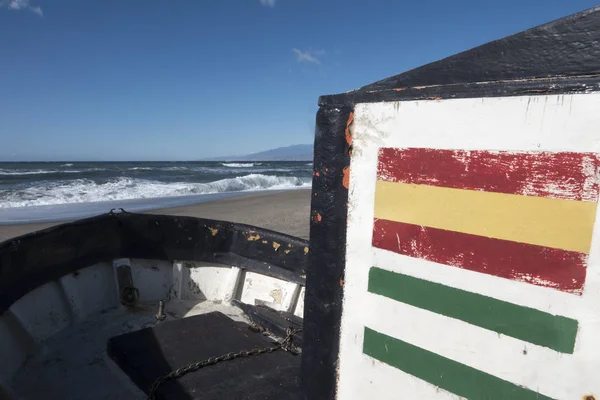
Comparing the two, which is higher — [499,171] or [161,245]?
[499,171]

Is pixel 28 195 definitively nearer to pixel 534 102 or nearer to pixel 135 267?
pixel 135 267

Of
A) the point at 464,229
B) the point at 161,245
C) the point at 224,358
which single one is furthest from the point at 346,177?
the point at 161,245

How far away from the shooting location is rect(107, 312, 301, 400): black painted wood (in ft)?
7.10

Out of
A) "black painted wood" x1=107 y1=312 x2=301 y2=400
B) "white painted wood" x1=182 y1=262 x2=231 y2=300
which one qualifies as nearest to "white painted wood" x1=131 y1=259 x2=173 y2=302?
"white painted wood" x1=182 y1=262 x2=231 y2=300

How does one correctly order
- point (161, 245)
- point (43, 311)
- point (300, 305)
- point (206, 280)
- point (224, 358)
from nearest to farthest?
point (224, 358), point (43, 311), point (300, 305), point (161, 245), point (206, 280)

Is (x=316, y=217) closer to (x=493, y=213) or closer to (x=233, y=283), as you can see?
(x=493, y=213)

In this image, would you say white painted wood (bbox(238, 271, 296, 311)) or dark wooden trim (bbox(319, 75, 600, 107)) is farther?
white painted wood (bbox(238, 271, 296, 311))

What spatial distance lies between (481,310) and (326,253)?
460 millimetres

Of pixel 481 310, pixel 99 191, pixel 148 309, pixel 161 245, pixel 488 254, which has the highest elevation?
pixel 488 254

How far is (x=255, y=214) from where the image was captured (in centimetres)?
1235

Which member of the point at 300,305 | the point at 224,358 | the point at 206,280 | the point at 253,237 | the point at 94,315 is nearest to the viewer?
the point at 224,358

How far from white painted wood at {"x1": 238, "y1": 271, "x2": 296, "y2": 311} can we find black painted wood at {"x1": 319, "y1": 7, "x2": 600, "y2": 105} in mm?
2733

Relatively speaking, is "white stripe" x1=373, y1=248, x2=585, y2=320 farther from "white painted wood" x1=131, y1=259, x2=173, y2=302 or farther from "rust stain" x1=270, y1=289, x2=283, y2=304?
"white painted wood" x1=131, y1=259, x2=173, y2=302

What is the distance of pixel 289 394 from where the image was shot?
216cm
